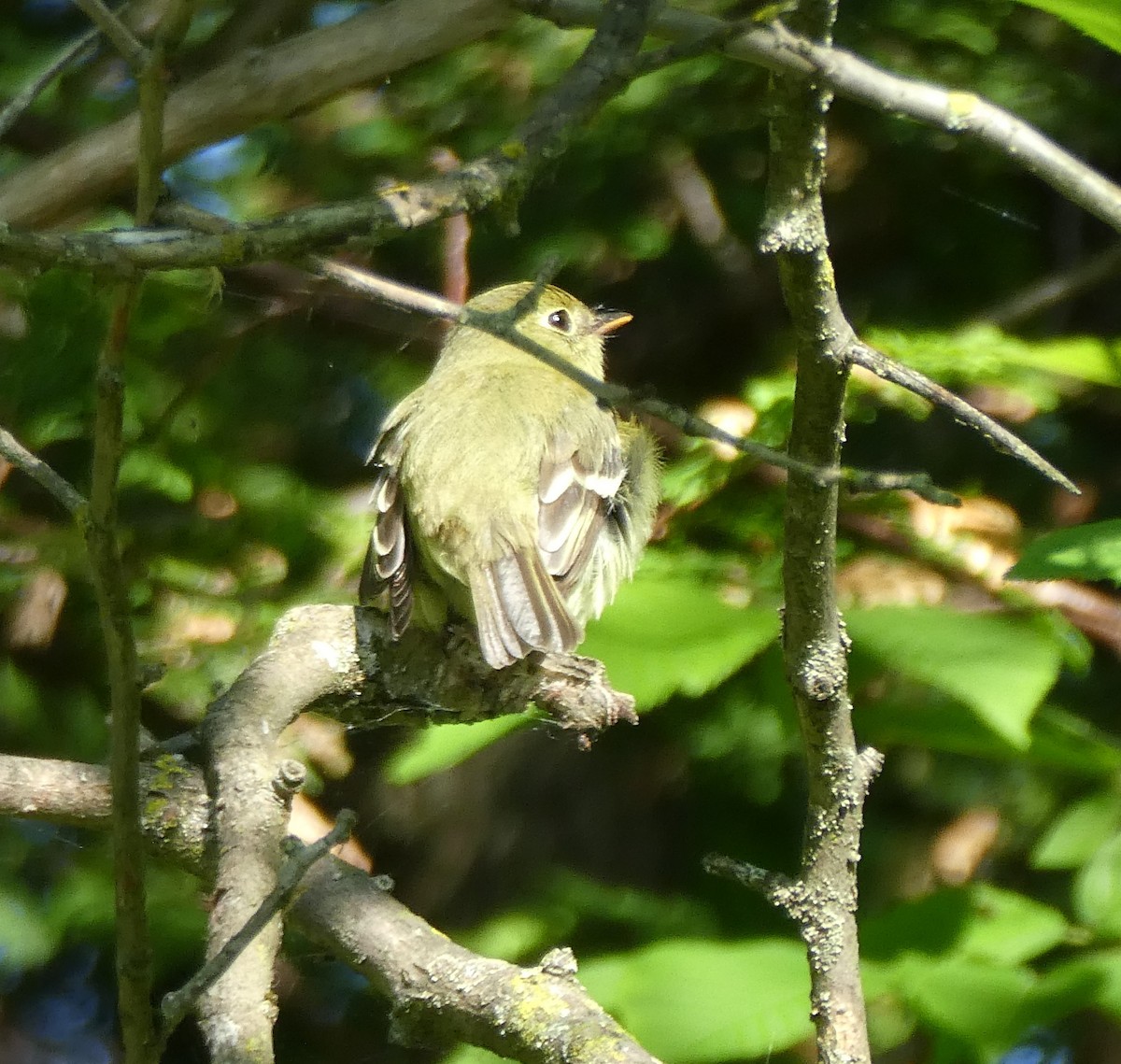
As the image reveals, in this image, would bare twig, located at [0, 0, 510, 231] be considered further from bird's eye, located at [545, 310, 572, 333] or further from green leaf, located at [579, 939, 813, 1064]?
green leaf, located at [579, 939, 813, 1064]

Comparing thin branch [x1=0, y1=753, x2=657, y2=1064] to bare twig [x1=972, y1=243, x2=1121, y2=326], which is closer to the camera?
thin branch [x1=0, y1=753, x2=657, y2=1064]

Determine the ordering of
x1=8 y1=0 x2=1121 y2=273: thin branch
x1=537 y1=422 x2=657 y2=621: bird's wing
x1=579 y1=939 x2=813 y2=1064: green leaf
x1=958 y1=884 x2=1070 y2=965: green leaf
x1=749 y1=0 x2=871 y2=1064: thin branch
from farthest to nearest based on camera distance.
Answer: x1=537 y1=422 x2=657 y2=621: bird's wing
x1=958 y1=884 x2=1070 y2=965: green leaf
x1=579 y1=939 x2=813 y2=1064: green leaf
x1=749 y1=0 x2=871 y2=1064: thin branch
x1=8 y1=0 x2=1121 y2=273: thin branch

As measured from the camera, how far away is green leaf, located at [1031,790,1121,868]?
2615 millimetres

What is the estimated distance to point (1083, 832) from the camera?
8.71 ft

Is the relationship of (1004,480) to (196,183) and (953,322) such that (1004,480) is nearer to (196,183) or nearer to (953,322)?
(953,322)

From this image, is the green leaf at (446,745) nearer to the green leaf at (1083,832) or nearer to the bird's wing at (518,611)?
the bird's wing at (518,611)

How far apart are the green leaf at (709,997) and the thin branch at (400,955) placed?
1.79ft

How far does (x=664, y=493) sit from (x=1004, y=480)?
1138mm

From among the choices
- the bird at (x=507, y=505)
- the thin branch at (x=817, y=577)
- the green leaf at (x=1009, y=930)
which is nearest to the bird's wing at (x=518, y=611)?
the bird at (x=507, y=505)

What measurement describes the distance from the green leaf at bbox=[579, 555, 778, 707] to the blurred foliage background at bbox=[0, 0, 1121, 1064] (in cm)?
2

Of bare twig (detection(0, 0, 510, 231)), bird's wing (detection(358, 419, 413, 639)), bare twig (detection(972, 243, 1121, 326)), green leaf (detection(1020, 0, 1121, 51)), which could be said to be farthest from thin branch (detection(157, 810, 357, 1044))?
bare twig (detection(972, 243, 1121, 326))

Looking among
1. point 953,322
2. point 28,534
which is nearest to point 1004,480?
point 953,322

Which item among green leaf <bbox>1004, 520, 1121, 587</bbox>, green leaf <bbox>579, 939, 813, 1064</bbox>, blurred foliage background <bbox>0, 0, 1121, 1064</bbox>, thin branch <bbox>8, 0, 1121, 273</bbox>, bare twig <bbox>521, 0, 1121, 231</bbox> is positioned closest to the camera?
thin branch <bbox>8, 0, 1121, 273</bbox>

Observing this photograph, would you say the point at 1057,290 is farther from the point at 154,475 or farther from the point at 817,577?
the point at 154,475
